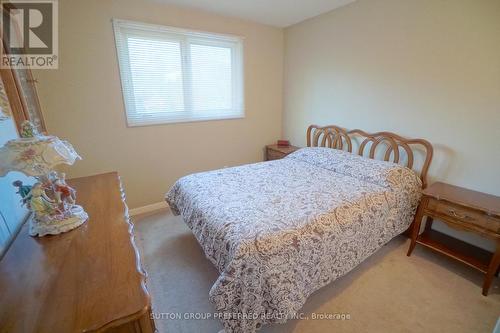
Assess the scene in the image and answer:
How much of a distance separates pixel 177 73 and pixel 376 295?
3077mm

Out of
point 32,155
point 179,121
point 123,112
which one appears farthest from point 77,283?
point 179,121

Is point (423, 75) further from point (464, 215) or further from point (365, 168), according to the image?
point (464, 215)

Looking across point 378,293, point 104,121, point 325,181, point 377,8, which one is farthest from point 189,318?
point 377,8

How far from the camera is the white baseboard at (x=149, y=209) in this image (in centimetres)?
288

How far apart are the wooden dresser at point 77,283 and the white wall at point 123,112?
5.56ft

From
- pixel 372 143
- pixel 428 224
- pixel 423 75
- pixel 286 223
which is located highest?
pixel 423 75

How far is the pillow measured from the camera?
204cm

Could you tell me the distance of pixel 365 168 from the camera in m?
2.22

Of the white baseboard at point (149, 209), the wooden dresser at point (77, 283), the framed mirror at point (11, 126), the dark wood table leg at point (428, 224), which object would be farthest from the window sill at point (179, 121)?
the dark wood table leg at point (428, 224)

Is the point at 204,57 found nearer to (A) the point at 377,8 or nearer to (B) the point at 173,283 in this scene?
(A) the point at 377,8

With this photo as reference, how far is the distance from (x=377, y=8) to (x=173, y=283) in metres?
3.35

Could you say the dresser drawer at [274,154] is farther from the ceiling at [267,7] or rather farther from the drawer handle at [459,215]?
the drawer handle at [459,215]

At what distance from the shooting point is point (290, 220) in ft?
4.81

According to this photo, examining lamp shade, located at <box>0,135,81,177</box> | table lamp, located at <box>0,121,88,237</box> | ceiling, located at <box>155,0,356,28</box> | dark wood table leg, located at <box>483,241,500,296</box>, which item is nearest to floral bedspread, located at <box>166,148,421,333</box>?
dark wood table leg, located at <box>483,241,500,296</box>
